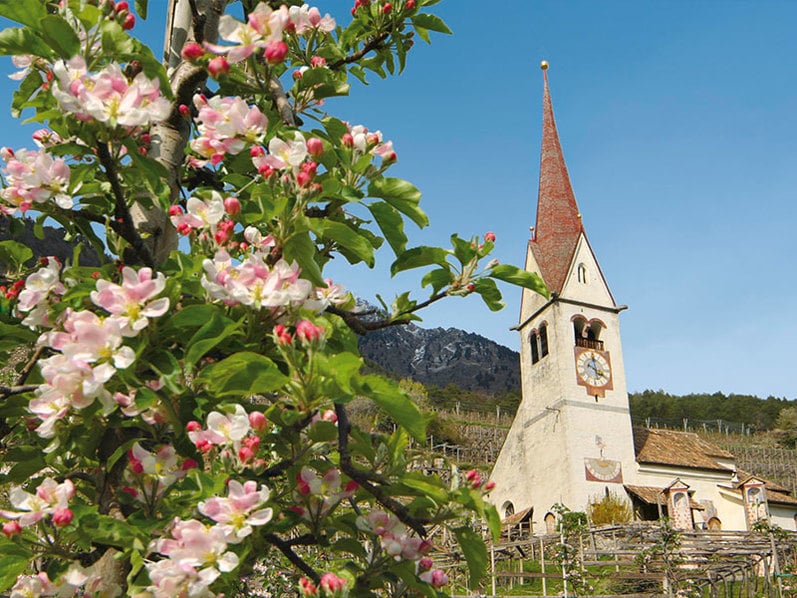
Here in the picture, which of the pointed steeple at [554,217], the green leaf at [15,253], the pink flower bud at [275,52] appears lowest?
the green leaf at [15,253]

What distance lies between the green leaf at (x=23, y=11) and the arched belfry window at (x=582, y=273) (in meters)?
28.3

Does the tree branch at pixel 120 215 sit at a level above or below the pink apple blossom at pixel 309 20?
below

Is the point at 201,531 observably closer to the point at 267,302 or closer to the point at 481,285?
the point at 267,302

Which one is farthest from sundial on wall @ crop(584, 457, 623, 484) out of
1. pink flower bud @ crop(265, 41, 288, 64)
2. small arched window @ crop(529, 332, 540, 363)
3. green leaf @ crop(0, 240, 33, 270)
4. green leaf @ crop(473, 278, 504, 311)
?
pink flower bud @ crop(265, 41, 288, 64)

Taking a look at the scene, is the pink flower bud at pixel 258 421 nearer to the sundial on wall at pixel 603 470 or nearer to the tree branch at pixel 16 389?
the tree branch at pixel 16 389

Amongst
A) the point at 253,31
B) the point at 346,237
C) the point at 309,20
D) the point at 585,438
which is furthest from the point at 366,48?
the point at 585,438

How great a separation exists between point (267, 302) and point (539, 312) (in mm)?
28135

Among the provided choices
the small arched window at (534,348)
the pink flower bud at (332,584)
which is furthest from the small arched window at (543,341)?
the pink flower bud at (332,584)

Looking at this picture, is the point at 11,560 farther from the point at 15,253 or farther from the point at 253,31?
the point at 253,31

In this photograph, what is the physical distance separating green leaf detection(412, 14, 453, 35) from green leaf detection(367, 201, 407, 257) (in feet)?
3.54

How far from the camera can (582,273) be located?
28.8 m

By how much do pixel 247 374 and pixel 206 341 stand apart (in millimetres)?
105

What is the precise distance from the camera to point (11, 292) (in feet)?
6.17

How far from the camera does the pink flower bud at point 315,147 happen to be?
1.54 metres
